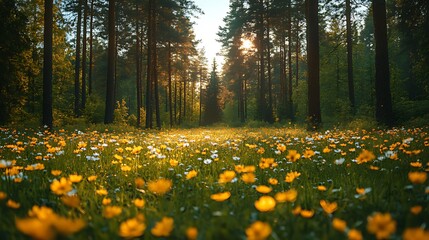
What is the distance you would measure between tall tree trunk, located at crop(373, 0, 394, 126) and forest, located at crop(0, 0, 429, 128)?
0.11ft

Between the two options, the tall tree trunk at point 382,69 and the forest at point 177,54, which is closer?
the tall tree trunk at point 382,69

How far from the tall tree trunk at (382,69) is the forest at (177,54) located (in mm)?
33

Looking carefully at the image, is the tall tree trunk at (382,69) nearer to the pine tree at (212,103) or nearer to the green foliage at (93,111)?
the green foliage at (93,111)

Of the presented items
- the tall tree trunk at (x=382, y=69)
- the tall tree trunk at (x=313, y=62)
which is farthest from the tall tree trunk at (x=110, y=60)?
the tall tree trunk at (x=382, y=69)

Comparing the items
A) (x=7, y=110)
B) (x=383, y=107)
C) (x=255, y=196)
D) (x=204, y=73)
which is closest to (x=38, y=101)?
(x=7, y=110)

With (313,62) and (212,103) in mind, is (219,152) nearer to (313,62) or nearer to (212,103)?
(313,62)

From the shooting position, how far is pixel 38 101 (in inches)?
864

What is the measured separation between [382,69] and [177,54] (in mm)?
21920

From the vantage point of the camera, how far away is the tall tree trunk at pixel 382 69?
10.4 metres

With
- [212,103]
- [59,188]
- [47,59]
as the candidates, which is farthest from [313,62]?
[212,103]

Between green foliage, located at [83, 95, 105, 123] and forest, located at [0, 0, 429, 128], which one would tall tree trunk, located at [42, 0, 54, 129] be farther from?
green foliage, located at [83, 95, 105, 123]

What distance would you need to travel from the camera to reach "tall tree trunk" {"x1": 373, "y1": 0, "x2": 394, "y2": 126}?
1037 cm

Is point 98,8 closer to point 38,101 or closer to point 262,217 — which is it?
Answer: point 38,101

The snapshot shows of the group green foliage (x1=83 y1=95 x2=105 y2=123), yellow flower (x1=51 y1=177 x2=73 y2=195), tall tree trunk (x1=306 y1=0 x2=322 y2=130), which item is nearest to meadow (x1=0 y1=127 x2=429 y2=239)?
yellow flower (x1=51 y1=177 x2=73 y2=195)
